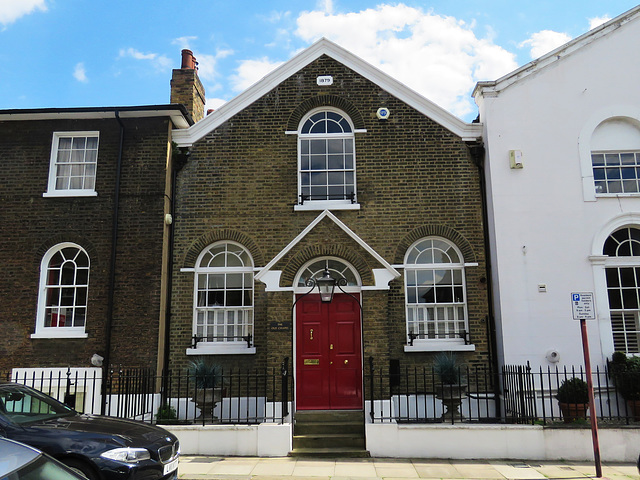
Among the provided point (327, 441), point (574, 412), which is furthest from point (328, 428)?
point (574, 412)

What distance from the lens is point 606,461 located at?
8984 mm

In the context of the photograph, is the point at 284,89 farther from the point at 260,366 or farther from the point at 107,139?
the point at 260,366

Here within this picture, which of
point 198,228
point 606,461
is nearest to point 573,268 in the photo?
point 606,461

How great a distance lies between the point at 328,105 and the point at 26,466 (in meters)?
10.3

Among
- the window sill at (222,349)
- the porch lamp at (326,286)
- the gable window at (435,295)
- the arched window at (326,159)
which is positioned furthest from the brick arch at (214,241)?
the gable window at (435,295)

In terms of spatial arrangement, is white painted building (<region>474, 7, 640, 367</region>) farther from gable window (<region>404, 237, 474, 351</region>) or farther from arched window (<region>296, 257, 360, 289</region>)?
arched window (<region>296, 257, 360, 289</region>)

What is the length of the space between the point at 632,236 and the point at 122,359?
450 inches

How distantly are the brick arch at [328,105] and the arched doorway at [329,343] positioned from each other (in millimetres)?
3370

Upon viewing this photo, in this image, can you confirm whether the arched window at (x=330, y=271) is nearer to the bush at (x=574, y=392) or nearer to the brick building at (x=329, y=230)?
the brick building at (x=329, y=230)

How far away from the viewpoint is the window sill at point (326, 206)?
11992 mm

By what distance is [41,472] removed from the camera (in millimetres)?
3906

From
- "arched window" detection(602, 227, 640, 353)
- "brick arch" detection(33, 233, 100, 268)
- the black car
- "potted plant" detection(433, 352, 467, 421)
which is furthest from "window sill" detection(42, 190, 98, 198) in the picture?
"arched window" detection(602, 227, 640, 353)

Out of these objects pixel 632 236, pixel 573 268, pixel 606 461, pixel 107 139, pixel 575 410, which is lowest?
pixel 606 461

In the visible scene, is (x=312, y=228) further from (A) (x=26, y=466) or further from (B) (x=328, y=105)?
(A) (x=26, y=466)
